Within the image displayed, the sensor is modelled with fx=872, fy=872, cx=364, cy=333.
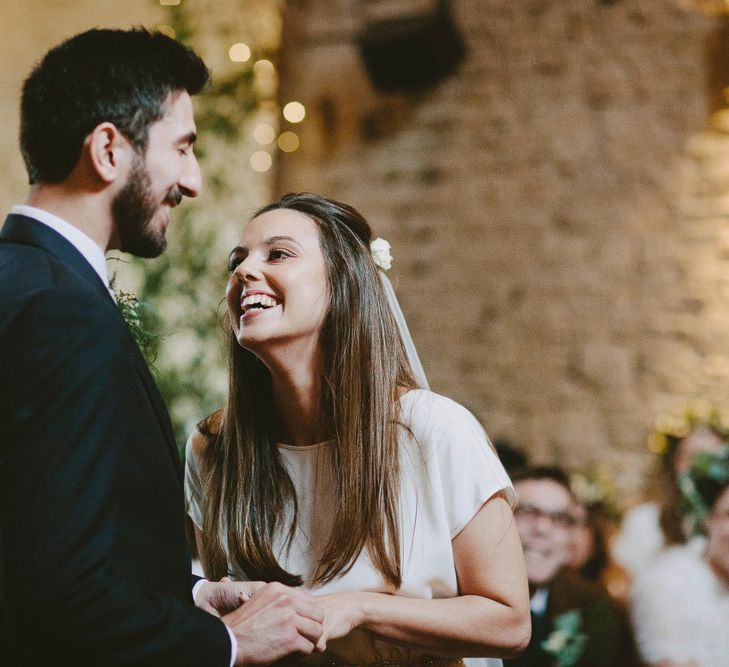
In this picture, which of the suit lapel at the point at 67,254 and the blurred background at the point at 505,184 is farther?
the blurred background at the point at 505,184

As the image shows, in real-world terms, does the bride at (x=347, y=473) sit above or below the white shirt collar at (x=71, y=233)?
below

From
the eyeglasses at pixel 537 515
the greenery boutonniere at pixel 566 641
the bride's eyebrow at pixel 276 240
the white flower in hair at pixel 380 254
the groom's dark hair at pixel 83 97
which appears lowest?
the greenery boutonniere at pixel 566 641

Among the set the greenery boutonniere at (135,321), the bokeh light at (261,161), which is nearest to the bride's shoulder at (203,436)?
the greenery boutonniere at (135,321)

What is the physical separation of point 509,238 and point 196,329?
6.10 feet

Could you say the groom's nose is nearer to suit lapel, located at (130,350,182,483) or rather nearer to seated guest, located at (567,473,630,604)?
suit lapel, located at (130,350,182,483)

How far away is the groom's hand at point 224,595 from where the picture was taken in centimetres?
168

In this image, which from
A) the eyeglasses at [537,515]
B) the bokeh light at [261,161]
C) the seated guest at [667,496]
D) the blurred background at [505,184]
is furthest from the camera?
the bokeh light at [261,161]

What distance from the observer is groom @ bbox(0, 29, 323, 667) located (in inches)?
46.9

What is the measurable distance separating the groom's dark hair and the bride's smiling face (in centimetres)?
48

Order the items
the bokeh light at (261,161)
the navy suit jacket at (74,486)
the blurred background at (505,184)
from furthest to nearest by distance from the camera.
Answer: the bokeh light at (261,161), the blurred background at (505,184), the navy suit jacket at (74,486)

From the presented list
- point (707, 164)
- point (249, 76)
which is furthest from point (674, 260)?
point (249, 76)

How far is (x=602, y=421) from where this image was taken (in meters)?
4.73

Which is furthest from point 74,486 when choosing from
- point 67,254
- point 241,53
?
point 241,53

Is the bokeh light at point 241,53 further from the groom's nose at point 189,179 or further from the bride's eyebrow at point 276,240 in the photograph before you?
the groom's nose at point 189,179
